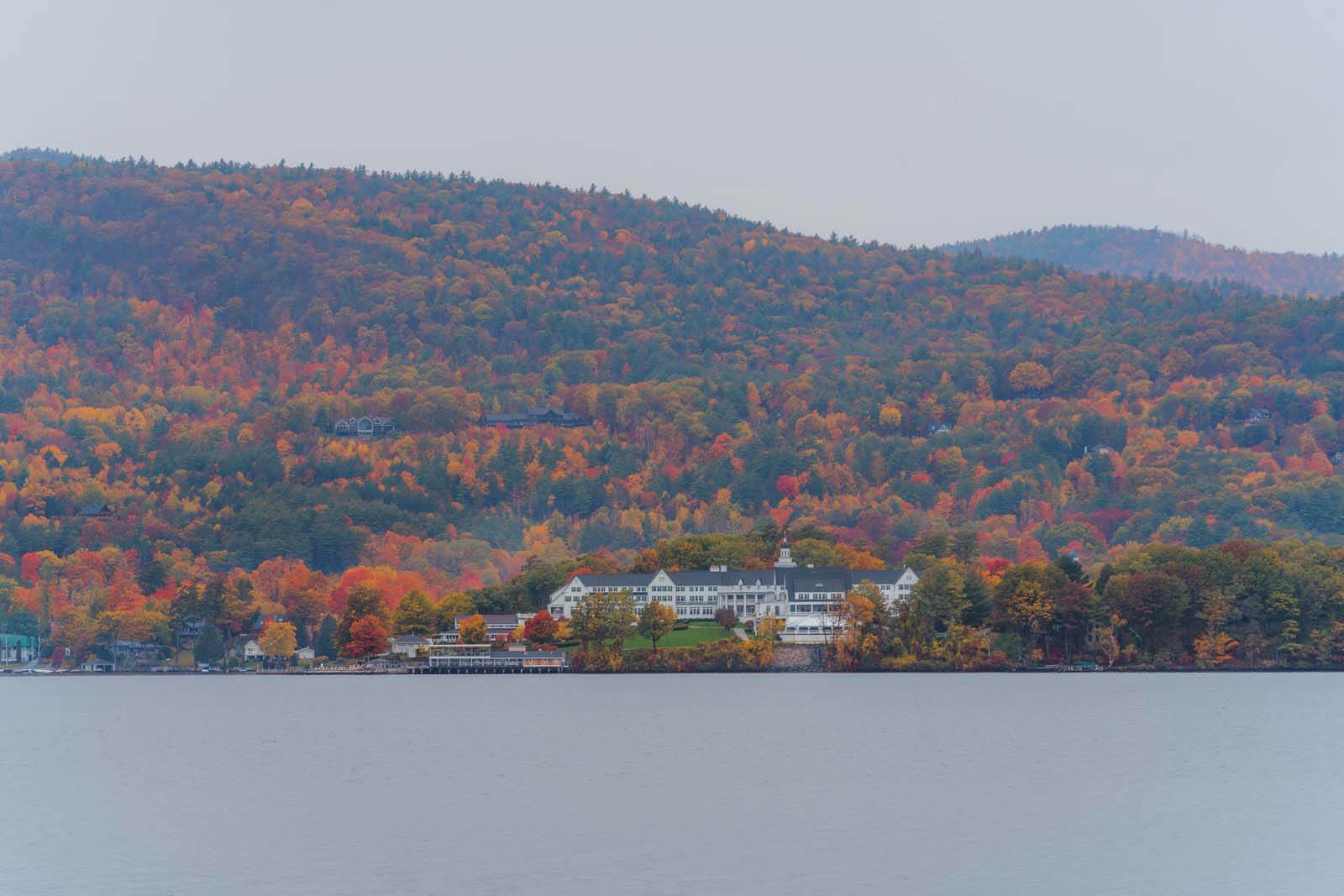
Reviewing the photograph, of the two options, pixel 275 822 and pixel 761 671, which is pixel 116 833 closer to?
pixel 275 822

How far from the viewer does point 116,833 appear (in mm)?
53281

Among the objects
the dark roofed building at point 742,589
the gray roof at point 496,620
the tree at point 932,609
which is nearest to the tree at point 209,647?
the gray roof at point 496,620

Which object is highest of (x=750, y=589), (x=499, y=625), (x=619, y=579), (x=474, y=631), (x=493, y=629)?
(x=619, y=579)

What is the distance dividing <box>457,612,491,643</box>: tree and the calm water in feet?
121

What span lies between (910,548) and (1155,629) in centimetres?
4837

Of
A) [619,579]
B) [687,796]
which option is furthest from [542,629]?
[687,796]

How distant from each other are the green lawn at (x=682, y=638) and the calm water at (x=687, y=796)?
30.1 metres

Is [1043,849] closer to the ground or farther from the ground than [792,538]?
closer to the ground

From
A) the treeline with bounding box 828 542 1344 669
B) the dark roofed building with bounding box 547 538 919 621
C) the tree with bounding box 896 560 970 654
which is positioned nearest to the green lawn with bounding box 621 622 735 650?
the dark roofed building with bounding box 547 538 919 621

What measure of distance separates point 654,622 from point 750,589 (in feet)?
43.1

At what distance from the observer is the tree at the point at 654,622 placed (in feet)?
442

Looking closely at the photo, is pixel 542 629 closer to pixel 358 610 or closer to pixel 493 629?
pixel 493 629

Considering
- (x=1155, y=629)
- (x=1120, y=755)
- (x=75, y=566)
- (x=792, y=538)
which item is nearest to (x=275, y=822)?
(x=1120, y=755)

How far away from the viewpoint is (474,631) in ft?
475
